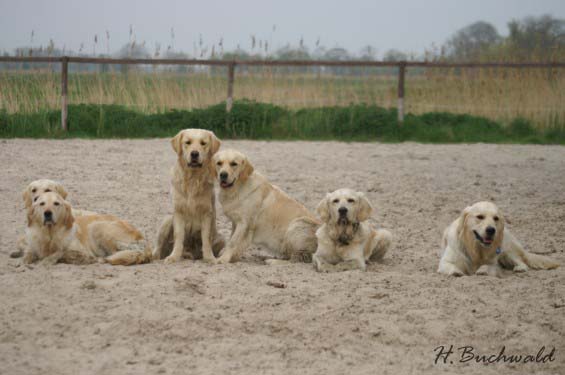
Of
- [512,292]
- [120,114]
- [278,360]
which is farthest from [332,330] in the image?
[120,114]

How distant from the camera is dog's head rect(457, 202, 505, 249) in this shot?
709cm

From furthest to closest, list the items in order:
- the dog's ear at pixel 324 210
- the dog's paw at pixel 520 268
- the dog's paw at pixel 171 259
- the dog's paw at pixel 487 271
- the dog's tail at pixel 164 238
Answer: the dog's tail at pixel 164 238 → the dog's paw at pixel 171 259 → the dog's ear at pixel 324 210 → the dog's paw at pixel 520 268 → the dog's paw at pixel 487 271

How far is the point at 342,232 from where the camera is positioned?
7633mm

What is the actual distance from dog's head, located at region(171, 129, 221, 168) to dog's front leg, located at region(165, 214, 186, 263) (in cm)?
58

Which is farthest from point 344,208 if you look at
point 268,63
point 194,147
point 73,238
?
point 268,63

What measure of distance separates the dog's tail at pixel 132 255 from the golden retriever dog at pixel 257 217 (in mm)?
753

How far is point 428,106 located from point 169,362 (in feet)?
50.0

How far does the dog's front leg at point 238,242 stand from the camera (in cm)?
795

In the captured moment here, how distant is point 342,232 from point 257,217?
3.34 ft

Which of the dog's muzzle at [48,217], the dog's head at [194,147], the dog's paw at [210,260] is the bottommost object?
the dog's paw at [210,260]

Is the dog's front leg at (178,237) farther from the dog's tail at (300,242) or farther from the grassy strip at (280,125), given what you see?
the grassy strip at (280,125)

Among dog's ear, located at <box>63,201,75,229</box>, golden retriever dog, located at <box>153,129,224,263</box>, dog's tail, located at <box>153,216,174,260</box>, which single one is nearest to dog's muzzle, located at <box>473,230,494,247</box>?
golden retriever dog, located at <box>153,129,224,263</box>

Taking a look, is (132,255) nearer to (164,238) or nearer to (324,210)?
(164,238)

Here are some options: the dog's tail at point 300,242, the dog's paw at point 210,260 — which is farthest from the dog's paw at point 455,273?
the dog's paw at point 210,260
